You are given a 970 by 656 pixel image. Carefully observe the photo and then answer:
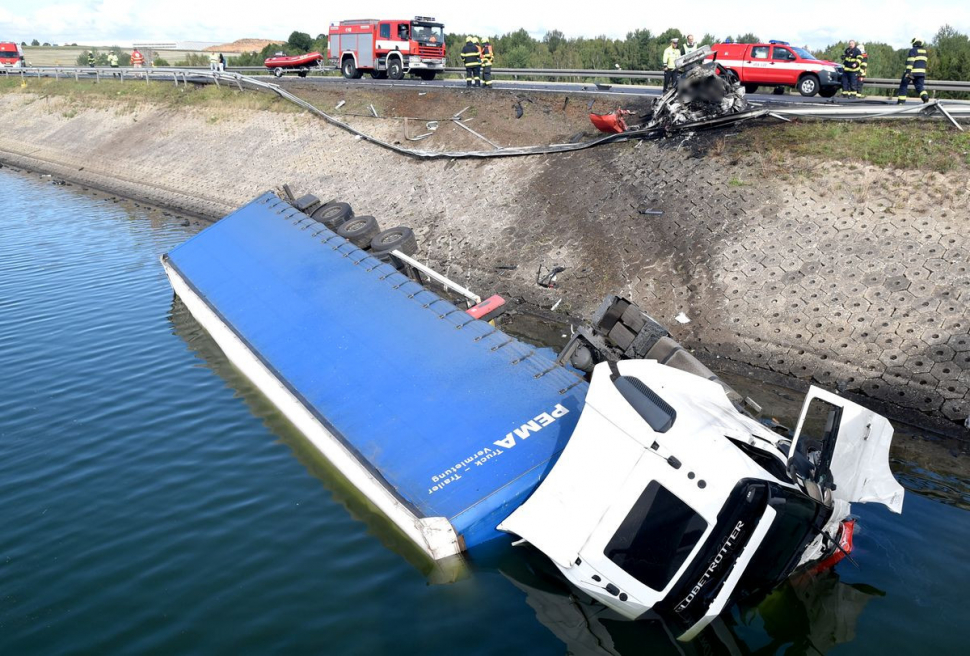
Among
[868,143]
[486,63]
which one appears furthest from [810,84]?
[486,63]

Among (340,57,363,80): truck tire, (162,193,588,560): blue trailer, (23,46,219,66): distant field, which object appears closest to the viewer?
(162,193,588,560): blue trailer

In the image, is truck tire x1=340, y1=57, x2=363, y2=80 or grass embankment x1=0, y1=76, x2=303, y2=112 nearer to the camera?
grass embankment x1=0, y1=76, x2=303, y2=112

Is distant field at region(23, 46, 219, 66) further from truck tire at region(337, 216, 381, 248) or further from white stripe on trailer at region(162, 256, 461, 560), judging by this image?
white stripe on trailer at region(162, 256, 461, 560)

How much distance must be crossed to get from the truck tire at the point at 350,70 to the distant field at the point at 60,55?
43.3 meters

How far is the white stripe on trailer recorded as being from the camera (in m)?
7.43

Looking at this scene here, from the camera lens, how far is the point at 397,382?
32.1 ft

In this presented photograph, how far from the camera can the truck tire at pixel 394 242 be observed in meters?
15.5

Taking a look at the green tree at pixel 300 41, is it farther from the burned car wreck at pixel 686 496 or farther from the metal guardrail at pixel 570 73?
the burned car wreck at pixel 686 496

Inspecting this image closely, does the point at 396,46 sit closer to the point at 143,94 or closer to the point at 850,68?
the point at 143,94

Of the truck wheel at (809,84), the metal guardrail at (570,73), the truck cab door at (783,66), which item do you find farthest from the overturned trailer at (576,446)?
the truck cab door at (783,66)

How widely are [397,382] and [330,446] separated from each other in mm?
1178

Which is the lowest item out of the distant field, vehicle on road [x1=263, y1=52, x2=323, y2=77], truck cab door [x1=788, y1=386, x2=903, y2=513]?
truck cab door [x1=788, y1=386, x2=903, y2=513]

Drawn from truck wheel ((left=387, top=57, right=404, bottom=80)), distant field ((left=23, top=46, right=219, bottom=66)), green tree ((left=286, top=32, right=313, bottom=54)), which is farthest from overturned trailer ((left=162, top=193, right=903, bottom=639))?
distant field ((left=23, top=46, right=219, bottom=66))

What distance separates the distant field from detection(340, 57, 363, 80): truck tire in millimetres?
43267
